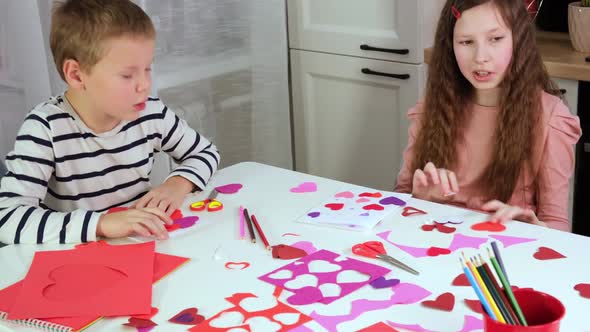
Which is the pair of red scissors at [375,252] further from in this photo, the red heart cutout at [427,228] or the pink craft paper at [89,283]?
the pink craft paper at [89,283]

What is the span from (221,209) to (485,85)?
0.66 metres

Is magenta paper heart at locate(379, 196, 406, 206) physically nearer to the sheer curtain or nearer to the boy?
the boy

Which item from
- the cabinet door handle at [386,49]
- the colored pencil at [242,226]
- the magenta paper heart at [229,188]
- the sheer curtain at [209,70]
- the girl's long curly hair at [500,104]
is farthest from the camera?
the cabinet door handle at [386,49]

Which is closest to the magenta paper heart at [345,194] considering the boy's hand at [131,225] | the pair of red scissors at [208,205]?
the pair of red scissors at [208,205]

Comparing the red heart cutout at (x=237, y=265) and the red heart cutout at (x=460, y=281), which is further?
the red heart cutout at (x=237, y=265)

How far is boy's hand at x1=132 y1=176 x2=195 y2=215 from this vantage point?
149 centimetres

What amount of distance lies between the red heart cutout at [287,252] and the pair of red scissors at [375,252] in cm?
9

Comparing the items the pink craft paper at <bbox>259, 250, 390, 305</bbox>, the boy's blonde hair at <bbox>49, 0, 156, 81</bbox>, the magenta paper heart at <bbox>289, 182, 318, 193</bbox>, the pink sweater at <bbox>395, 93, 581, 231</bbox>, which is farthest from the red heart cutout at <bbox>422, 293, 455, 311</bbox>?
the boy's blonde hair at <bbox>49, 0, 156, 81</bbox>

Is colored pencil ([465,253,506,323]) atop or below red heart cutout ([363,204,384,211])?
atop

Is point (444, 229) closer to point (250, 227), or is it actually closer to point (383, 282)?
point (383, 282)

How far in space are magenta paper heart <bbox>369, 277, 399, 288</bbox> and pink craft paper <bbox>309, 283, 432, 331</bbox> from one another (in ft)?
0.03

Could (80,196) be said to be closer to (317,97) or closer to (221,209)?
(221,209)

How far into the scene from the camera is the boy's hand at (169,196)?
4.89 feet

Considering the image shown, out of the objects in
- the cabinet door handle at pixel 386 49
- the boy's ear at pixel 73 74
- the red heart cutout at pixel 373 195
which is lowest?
the red heart cutout at pixel 373 195
